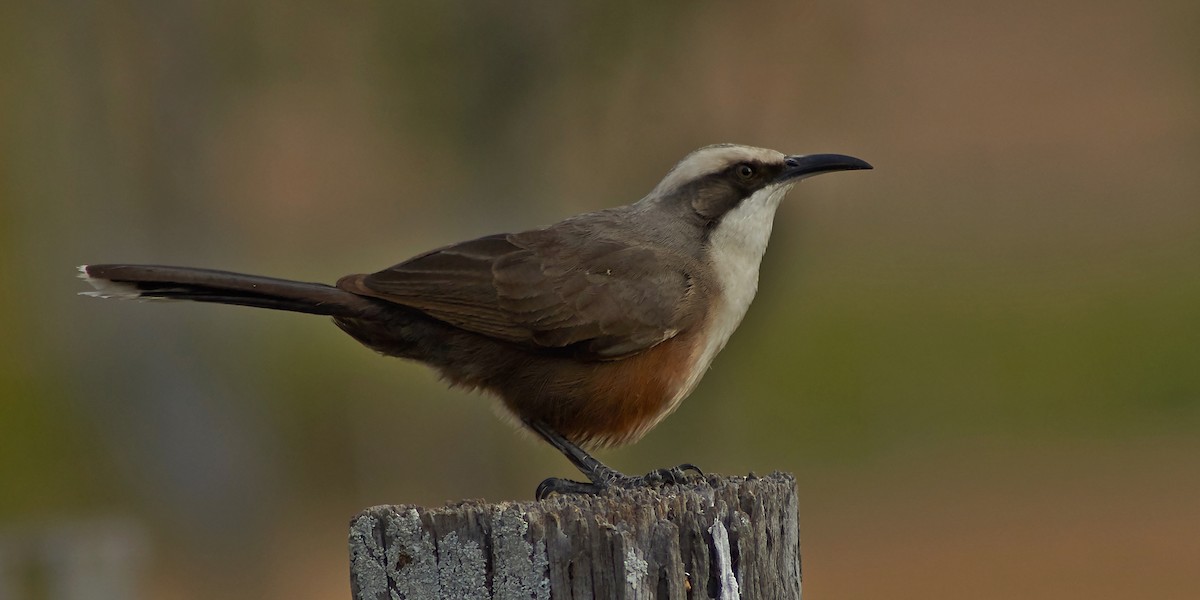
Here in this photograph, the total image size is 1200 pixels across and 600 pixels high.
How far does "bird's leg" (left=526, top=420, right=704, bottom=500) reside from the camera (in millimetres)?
4648

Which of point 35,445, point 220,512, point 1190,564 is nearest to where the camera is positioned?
point 220,512

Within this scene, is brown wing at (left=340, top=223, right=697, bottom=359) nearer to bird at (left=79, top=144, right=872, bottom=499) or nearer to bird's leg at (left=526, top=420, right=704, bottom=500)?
bird at (left=79, top=144, right=872, bottom=499)

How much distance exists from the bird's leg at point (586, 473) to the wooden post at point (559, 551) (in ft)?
3.80

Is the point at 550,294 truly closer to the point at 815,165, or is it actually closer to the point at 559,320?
the point at 559,320

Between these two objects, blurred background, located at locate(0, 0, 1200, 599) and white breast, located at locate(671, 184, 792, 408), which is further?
blurred background, located at locate(0, 0, 1200, 599)

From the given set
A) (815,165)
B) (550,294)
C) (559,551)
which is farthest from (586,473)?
(559,551)

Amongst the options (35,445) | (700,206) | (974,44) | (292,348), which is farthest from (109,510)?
(974,44)

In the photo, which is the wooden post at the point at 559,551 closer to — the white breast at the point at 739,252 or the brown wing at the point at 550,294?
the brown wing at the point at 550,294

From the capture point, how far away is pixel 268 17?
357 inches

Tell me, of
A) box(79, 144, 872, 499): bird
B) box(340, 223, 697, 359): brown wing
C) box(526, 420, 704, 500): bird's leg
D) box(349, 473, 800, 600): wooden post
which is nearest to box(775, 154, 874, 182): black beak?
box(79, 144, 872, 499): bird

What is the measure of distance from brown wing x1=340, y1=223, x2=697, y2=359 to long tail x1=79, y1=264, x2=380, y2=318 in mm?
219

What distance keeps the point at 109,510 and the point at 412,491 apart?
264cm

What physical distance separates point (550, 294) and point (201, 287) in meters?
1.31

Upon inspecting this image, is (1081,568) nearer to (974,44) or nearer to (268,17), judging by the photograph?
(268,17)
